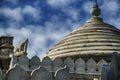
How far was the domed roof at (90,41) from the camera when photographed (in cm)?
1855

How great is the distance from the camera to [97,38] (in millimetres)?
19734

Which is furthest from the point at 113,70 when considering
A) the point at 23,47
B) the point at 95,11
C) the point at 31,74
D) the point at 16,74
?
the point at 95,11

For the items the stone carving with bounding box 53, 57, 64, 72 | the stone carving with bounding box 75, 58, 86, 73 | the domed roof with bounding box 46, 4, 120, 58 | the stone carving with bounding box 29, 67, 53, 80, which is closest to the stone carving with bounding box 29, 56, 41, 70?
the stone carving with bounding box 53, 57, 64, 72

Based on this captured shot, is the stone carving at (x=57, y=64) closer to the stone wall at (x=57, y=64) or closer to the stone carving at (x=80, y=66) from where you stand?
the stone wall at (x=57, y=64)

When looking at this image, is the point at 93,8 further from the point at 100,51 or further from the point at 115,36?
the point at 100,51

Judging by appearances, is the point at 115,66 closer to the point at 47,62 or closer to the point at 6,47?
the point at 47,62

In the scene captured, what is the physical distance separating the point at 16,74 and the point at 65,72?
4.19 ft

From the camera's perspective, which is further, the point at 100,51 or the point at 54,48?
the point at 54,48

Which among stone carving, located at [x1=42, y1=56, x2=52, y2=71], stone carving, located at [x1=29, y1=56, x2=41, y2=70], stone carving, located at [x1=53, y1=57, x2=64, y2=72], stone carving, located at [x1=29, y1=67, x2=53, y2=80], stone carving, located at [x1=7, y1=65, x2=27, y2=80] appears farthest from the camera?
stone carving, located at [x1=42, y1=56, x2=52, y2=71]

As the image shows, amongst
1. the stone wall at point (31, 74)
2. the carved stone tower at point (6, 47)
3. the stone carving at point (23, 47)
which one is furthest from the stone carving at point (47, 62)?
the stone wall at point (31, 74)

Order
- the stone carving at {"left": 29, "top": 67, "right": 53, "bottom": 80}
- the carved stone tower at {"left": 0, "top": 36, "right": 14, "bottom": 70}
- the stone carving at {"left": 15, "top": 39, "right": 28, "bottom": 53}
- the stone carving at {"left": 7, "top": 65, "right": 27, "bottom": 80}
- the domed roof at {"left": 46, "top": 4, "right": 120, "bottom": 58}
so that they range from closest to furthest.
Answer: the stone carving at {"left": 7, "top": 65, "right": 27, "bottom": 80}, the stone carving at {"left": 29, "top": 67, "right": 53, "bottom": 80}, the carved stone tower at {"left": 0, "top": 36, "right": 14, "bottom": 70}, the stone carving at {"left": 15, "top": 39, "right": 28, "bottom": 53}, the domed roof at {"left": 46, "top": 4, "right": 120, "bottom": 58}

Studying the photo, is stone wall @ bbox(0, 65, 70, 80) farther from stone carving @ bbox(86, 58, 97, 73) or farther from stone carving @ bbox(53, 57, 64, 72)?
stone carving @ bbox(86, 58, 97, 73)

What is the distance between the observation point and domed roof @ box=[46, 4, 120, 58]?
60.8 feet

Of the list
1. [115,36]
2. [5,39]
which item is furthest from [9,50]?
[115,36]
